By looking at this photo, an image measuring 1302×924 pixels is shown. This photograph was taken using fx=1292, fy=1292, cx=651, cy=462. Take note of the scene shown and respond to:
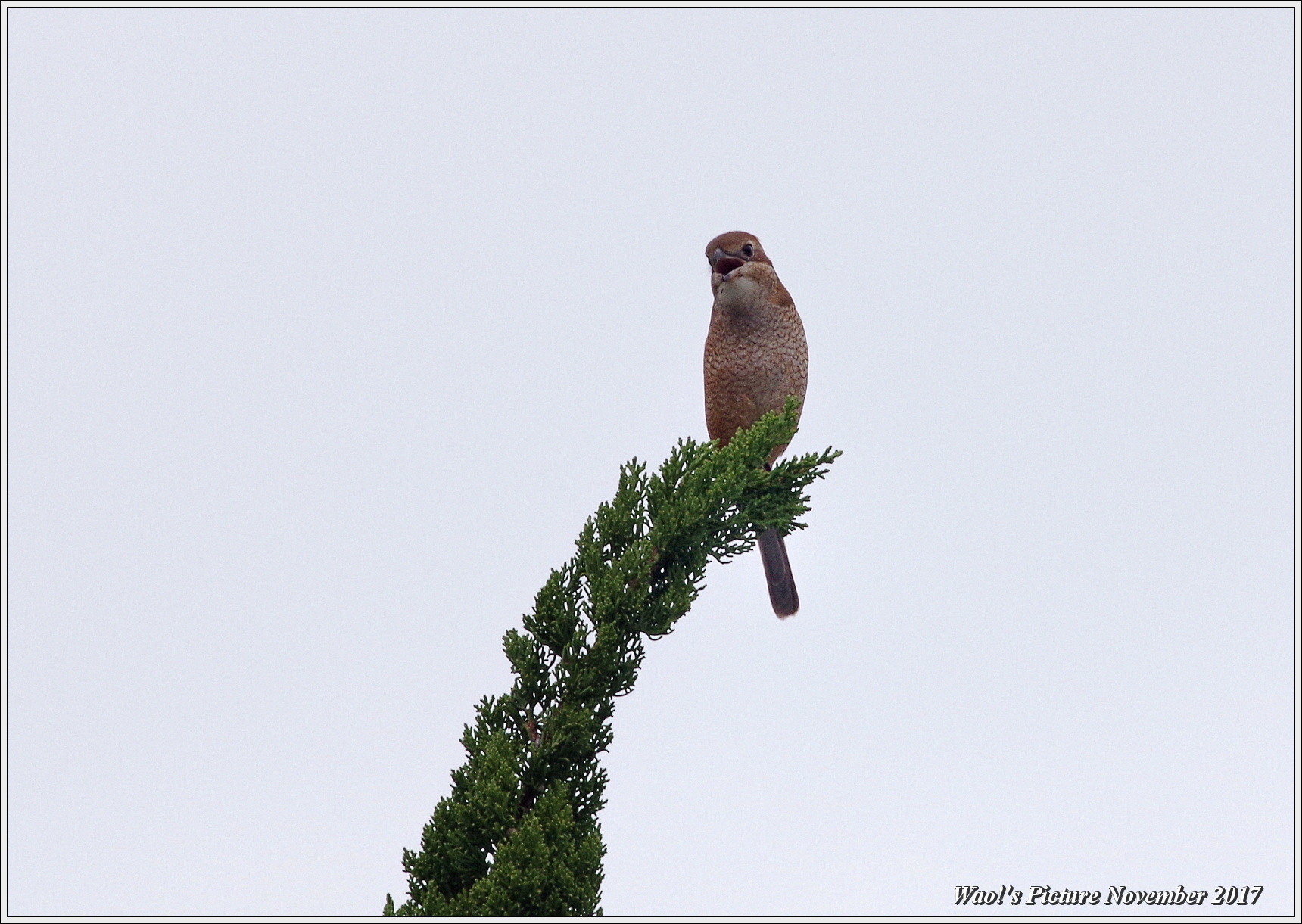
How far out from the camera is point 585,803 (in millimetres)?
4922

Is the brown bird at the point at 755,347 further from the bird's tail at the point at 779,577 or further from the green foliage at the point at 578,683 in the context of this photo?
the green foliage at the point at 578,683

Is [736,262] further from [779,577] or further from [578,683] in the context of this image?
[578,683]

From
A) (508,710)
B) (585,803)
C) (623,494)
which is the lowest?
(585,803)

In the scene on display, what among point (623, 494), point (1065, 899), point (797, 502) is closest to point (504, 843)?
point (623, 494)

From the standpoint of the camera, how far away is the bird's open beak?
271 inches

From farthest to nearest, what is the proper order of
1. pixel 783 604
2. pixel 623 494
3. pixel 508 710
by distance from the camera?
pixel 783 604 → pixel 623 494 → pixel 508 710

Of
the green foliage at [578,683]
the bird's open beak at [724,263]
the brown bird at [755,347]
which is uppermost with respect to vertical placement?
the bird's open beak at [724,263]

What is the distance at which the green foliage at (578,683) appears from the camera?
184 inches

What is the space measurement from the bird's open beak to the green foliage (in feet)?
4.97

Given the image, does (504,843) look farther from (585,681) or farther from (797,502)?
(797,502)

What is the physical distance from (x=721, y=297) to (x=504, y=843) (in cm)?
335

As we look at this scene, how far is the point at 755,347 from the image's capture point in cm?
702

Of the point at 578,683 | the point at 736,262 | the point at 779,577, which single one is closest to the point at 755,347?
the point at 736,262

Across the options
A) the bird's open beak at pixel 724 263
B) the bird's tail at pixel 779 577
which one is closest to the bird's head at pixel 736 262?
the bird's open beak at pixel 724 263
